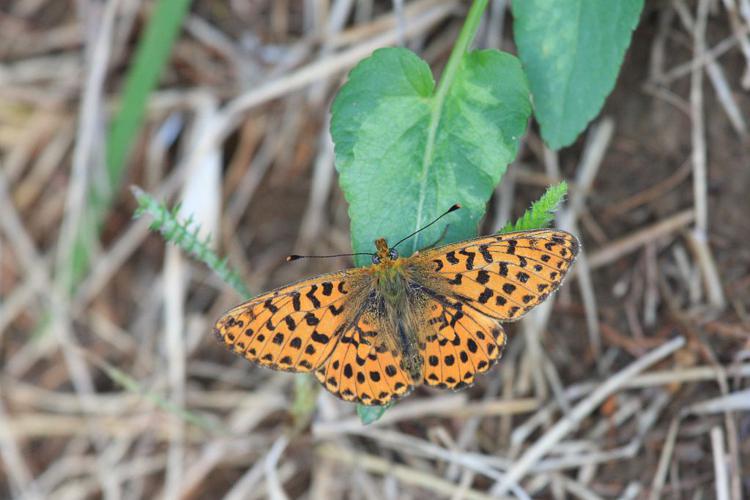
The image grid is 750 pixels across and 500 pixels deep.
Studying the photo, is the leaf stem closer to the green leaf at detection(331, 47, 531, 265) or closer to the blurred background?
the green leaf at detection(331, 47, 531, 265)

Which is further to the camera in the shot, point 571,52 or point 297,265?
point 297,265

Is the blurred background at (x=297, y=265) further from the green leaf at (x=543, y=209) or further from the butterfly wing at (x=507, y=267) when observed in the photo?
the green leaf at (x=543, y=209)

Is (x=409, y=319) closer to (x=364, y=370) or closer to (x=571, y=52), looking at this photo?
(x=364, y=370)

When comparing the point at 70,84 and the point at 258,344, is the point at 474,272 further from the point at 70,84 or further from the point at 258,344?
the point at 70,84

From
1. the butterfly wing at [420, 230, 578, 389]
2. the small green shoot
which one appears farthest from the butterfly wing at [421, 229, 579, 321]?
the small green shoot

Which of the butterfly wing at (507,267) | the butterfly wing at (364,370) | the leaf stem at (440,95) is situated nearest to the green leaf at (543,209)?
the butterfly wing at (507,267)

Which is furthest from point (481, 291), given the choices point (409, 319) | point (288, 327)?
point (288, 327)
